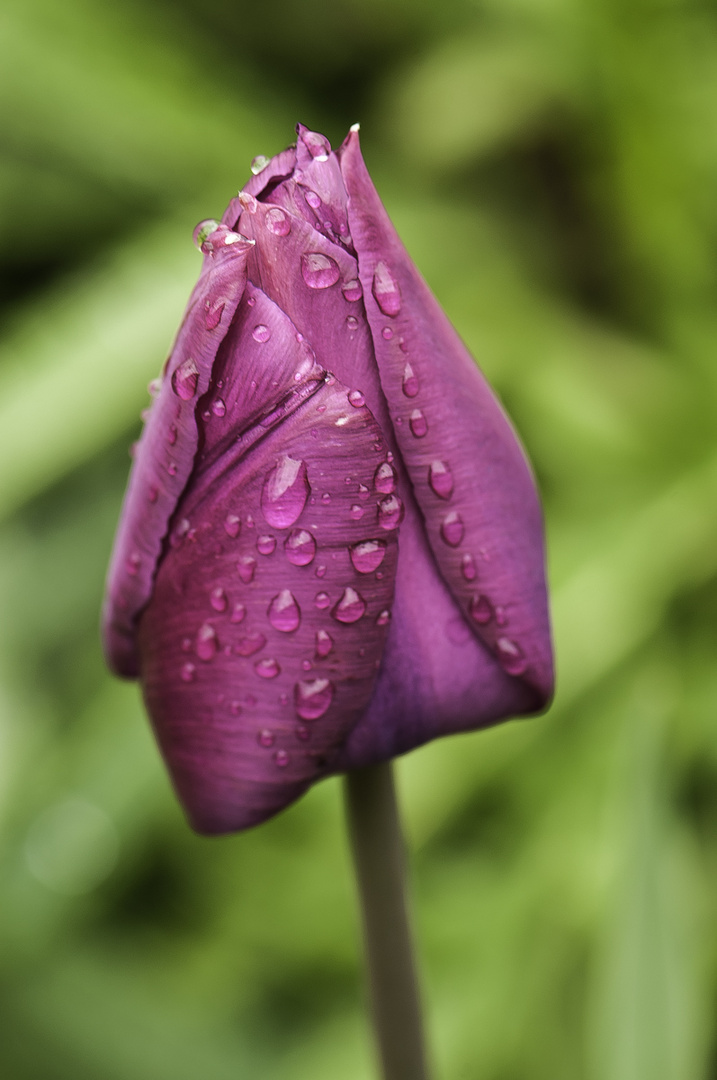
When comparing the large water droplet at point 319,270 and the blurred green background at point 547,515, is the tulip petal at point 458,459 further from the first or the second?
the blurred green background at point 547,515

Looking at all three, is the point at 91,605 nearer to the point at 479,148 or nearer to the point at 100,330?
the point at 100,330

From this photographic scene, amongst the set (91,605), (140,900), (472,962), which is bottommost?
(472,962)

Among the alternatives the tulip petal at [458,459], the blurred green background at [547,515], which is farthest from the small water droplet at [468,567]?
the blurred green background at [547,515]

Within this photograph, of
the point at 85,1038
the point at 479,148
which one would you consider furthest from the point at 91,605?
the point at 479,148

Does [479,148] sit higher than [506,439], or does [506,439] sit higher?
[479,148]

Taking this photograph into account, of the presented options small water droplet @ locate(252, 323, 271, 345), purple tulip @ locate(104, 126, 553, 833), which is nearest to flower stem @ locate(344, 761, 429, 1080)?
purple tulip @ locate(104, 126, 553, 833)

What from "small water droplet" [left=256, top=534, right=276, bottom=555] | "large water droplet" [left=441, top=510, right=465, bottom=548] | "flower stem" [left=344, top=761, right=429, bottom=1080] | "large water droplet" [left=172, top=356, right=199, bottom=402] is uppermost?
"large water droplet" [left=172, top=356, right=199, bottom=402]

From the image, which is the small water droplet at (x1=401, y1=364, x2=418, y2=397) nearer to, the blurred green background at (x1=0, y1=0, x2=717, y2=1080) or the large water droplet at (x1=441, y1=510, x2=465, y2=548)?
the large water droplet at (x1=441, y1=510, x2=465, y2=548)
